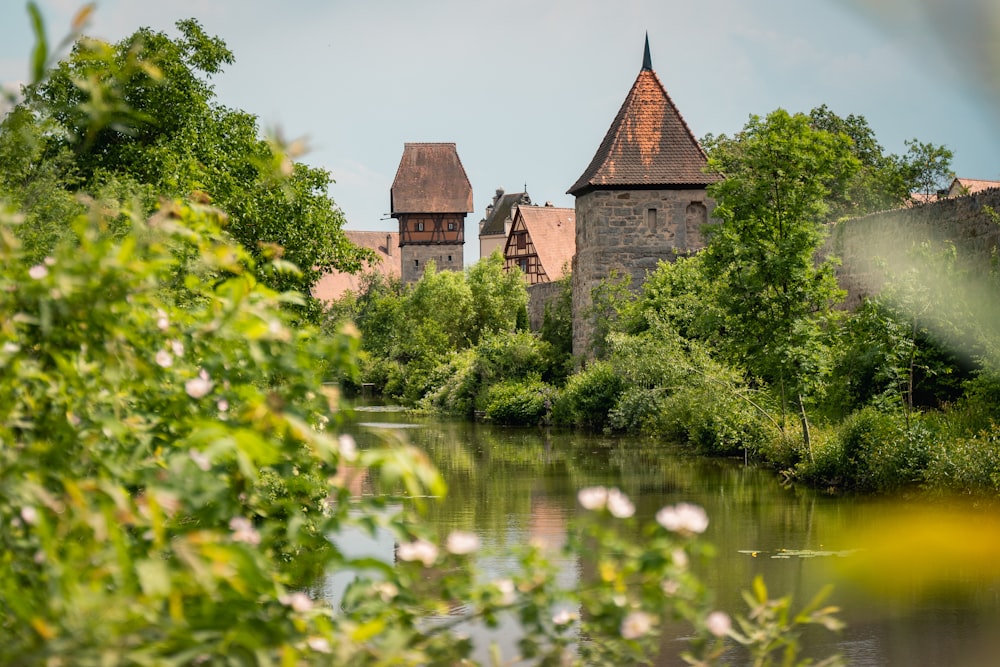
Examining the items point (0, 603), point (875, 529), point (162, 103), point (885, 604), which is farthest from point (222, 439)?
point (162, 103)

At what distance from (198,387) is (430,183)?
73.8m

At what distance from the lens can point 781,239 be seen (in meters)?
17.8

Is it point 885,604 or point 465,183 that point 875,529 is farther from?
point 465,183

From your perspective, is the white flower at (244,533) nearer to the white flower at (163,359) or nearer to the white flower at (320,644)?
the white flower at (320,644)

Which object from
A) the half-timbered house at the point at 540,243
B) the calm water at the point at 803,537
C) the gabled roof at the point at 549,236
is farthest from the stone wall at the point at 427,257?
the calm water at the point at 803,537

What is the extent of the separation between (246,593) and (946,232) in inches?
699

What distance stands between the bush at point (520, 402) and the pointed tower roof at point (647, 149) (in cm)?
517

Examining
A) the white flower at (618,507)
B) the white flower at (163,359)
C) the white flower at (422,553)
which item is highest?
the white flower at (163,359)

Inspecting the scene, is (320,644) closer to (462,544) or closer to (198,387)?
(462,544)

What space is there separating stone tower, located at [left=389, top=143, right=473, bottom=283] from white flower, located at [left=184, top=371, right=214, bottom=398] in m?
72.2

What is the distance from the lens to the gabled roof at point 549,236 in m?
63.5

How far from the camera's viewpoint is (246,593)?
112 inches

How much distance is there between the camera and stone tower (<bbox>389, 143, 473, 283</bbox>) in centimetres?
7594

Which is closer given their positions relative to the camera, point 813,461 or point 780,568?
point 780,568
